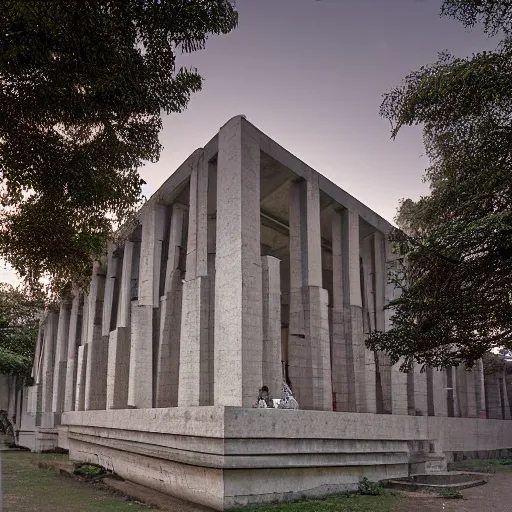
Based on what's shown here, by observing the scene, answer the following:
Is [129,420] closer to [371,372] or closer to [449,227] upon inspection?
[371,372]

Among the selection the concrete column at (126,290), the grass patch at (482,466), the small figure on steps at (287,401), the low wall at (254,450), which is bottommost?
the grass patch at (482,466)

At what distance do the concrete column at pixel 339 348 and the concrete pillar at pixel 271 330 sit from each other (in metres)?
3.69

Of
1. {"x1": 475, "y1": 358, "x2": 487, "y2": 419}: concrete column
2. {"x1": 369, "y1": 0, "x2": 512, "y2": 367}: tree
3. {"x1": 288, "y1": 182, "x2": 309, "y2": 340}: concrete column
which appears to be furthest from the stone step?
{"x1": 475, "y1": 358, "x2": 487, "y2": 419}: concrete column

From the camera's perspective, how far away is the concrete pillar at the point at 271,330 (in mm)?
12352

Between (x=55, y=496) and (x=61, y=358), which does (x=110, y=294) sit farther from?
(x=55, y=496)

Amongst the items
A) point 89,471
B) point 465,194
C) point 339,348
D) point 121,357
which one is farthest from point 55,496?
point 465,194

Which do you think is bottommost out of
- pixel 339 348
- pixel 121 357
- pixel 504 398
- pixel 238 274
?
pixel 504 398

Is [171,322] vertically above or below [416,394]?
above

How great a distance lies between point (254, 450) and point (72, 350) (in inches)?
755

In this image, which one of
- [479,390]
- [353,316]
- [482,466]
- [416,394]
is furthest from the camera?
[479,390]

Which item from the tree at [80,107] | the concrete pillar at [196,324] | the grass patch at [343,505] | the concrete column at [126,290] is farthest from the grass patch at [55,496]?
the concrete column at [126,290]

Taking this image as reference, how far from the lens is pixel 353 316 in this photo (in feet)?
53.6

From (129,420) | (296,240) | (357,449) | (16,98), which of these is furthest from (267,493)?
(16,98)

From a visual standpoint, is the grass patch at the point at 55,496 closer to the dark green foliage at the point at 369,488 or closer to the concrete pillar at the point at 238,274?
the concrete pillar at the point at 238,274
